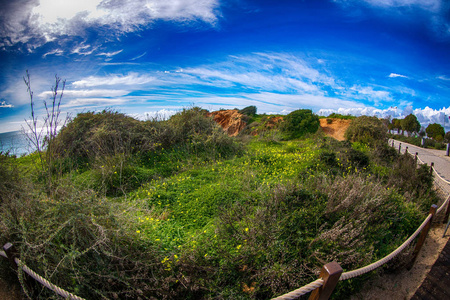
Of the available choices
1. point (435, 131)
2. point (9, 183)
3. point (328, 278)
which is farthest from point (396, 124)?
point (9, 183)

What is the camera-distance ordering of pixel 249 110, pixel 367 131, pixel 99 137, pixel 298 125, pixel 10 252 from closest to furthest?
pixel 10 252 < pixel 99 137 < pixel 367 131 < pixel 298 125 < pixel 249 110

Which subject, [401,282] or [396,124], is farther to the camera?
[396,124]

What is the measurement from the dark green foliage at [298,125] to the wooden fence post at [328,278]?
39.4ft

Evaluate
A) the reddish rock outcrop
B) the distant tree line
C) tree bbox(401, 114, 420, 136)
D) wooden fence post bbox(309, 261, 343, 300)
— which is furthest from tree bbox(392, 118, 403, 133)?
wooden fence post bbox(309, 261, 343, 300)

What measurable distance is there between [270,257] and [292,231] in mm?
594

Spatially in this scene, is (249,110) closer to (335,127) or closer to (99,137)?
(335,127)

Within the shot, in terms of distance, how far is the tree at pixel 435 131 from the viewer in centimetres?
2543

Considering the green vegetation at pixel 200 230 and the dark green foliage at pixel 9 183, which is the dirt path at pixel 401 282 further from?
the dark green foliage at pixel 9 183

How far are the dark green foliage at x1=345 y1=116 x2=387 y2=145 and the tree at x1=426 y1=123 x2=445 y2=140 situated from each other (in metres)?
20.9

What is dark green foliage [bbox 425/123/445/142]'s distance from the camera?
25.4m

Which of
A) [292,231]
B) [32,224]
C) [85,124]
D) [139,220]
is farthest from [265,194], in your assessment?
[85,124]

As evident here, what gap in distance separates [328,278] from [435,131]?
35.7 m

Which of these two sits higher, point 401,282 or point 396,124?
point 396,124

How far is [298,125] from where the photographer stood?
13.9 m
